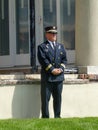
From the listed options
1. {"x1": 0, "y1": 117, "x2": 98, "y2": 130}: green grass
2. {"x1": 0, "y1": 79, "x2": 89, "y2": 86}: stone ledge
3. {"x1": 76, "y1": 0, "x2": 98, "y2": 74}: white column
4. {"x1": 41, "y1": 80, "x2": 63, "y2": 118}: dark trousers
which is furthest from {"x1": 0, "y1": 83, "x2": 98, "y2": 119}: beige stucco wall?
{"x1": 0, "y1": 117, "x2": 98, "y2": 130}: green grass

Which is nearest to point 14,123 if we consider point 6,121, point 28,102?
point 6,121

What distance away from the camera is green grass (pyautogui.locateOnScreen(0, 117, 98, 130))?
949 centimetres

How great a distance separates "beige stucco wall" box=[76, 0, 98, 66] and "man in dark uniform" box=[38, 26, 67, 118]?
84cm

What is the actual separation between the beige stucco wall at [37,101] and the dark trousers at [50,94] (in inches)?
11.8

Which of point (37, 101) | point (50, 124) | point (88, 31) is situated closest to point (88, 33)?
point (88, 31)

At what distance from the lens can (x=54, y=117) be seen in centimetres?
1083

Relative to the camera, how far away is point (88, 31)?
11375 mm

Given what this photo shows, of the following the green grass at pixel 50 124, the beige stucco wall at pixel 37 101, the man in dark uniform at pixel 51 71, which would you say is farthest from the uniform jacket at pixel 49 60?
the green grass at pixel 50 124

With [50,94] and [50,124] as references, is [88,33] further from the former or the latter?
[50,124]

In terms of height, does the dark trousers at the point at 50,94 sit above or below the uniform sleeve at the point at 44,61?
below

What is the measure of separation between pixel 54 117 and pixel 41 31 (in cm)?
410

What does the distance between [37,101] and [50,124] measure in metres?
1.36

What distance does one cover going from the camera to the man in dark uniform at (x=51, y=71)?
1054cm

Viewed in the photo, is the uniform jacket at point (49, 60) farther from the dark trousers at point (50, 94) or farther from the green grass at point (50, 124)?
the green grass at point (50, 124)
